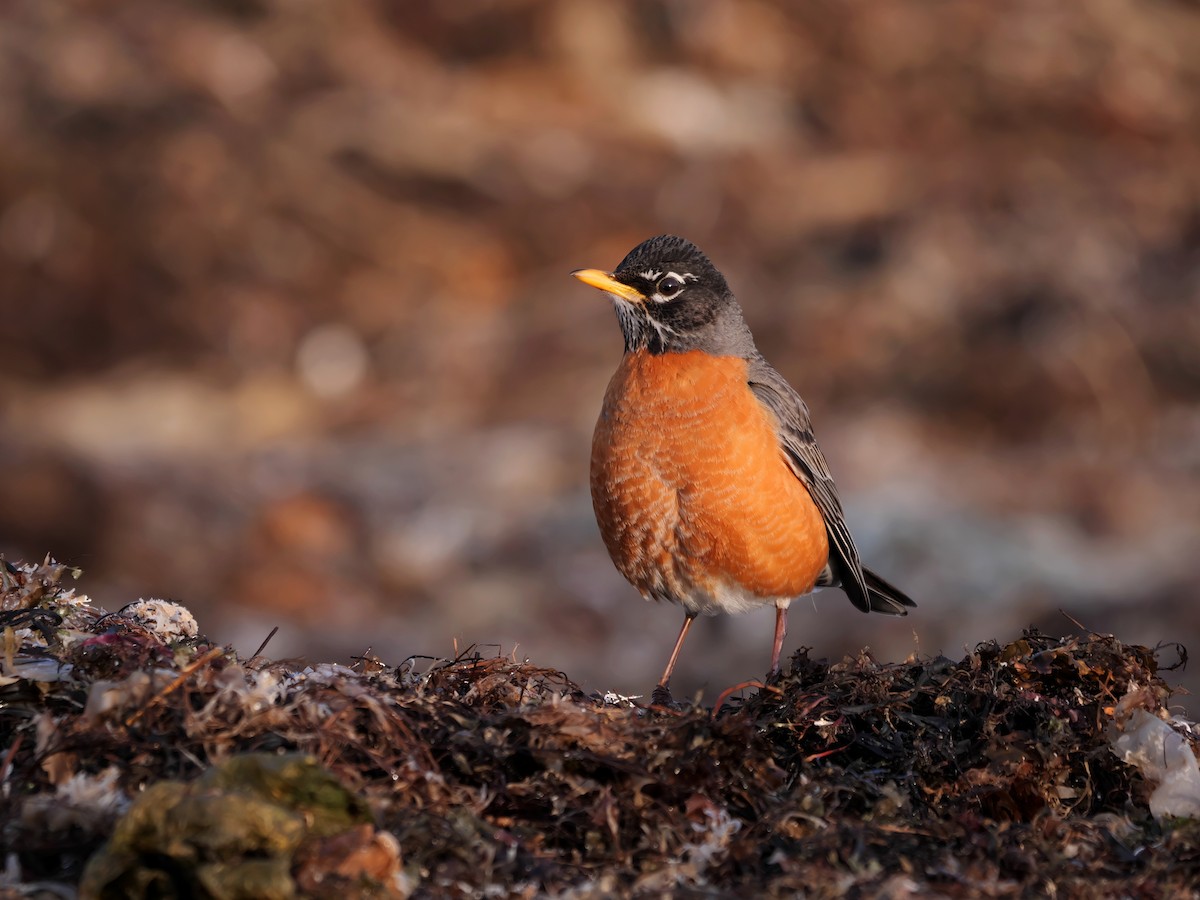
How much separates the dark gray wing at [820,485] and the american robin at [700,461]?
0.04 feet

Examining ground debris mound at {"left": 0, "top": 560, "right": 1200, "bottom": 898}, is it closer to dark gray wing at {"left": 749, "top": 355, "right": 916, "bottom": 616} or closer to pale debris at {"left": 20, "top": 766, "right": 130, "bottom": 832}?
pale debris at {"left": 20, "top": 766, "right": 130, "bottom": 832}

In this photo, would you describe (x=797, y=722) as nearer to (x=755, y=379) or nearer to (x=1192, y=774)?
(x=1192, y=774)

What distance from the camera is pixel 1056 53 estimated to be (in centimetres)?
1794

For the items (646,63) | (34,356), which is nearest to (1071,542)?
(646,63)

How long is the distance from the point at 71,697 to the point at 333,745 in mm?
839

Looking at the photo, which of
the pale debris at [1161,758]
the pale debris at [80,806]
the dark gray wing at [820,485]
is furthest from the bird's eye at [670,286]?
the pale debris at [80,806]

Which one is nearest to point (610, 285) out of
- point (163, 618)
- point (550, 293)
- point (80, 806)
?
point (163, 618)

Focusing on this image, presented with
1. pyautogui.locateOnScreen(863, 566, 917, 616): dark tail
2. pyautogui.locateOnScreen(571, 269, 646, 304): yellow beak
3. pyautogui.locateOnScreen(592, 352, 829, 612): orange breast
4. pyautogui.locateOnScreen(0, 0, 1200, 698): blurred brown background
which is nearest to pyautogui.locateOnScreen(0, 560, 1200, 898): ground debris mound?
pyautogui.locateOnScreen(592, 352, 829, 612): orange breast

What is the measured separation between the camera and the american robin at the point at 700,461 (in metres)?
6.32

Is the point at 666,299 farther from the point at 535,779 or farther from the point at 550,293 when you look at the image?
the point at 550,293

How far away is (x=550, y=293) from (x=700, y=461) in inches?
428

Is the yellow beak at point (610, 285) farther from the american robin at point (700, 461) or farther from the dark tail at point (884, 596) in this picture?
the dark tail at point (884, 596)

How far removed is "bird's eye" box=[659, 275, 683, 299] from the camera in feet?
22.7

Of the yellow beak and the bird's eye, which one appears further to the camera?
the bird's eye
